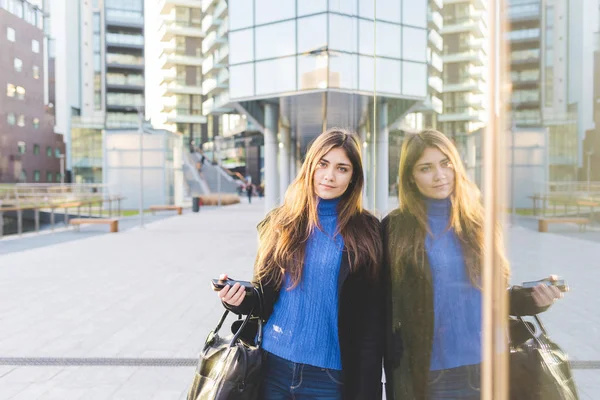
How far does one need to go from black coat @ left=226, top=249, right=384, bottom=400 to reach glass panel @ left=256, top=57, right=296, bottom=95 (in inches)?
587

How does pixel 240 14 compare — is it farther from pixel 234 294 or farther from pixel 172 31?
Result: pixel 234 294

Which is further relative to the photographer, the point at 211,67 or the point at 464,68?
the point at 211,67

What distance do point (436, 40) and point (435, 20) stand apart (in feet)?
0.43

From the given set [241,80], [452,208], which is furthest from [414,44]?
[241,80]

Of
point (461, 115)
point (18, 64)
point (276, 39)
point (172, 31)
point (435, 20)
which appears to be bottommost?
point (461, 115)

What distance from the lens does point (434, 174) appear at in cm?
190

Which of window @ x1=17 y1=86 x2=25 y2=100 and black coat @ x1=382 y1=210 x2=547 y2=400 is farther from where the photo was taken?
window @ x1=17 y1=86 x2=25 y2=100

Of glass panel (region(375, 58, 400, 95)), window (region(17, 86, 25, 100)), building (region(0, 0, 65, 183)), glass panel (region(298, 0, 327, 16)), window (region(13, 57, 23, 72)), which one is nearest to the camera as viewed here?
glass panel (region(375, 58, 400, 95))

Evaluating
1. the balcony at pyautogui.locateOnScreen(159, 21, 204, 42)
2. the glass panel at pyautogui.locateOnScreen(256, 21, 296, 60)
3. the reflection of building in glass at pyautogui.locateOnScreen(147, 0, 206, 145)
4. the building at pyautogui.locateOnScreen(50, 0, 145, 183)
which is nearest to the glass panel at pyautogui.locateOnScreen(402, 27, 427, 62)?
the reflection of building in glass at pyautogui.locateOnScreen(147, 0, 206, 145)

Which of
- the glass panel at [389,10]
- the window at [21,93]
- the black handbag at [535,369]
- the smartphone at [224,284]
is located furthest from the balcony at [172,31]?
the window at [21,93]

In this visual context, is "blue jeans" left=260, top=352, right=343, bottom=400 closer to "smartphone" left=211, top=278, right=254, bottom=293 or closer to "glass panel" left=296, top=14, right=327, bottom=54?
"smartphone" left=211, top=278, right=254, bottom=293

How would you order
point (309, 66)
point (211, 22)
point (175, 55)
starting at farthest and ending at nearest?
point (211, 22)
point (309, 66)
point (175, 55)

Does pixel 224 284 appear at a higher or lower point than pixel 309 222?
lower

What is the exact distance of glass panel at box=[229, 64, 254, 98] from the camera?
1809cm
